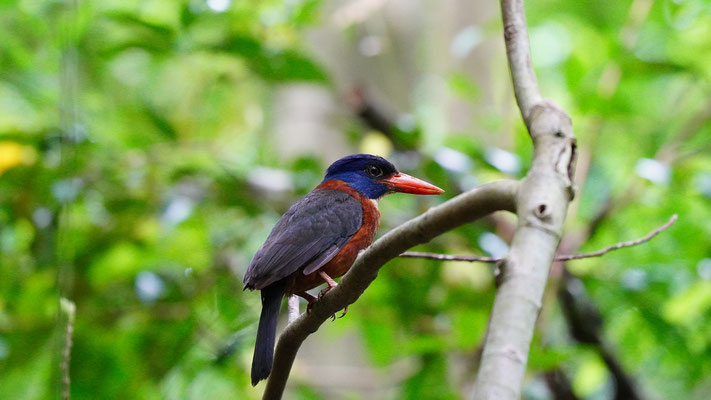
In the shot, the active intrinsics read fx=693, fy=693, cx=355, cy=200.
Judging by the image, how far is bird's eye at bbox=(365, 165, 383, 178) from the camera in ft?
4.83

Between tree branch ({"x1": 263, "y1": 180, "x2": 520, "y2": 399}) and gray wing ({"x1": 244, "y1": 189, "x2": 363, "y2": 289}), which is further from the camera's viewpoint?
gray wing ({"x1": 244, "y1": 189, "x2": 363, "y2": 289})

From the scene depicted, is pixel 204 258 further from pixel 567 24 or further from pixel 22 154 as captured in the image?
pixel 567 24

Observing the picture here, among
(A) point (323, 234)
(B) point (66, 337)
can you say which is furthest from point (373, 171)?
(B) point (66, 337)

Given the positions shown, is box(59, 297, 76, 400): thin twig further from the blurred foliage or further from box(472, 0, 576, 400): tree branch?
the blurred foliage

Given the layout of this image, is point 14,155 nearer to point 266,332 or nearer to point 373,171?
point 373,171

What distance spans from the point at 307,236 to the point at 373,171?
23cm

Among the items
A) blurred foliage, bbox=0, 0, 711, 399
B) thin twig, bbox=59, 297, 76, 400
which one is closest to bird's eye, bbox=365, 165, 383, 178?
thin twig, bbox=59, 297, 76, 400

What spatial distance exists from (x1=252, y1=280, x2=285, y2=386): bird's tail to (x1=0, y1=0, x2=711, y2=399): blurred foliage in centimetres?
176

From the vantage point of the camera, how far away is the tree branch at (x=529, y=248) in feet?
2.74

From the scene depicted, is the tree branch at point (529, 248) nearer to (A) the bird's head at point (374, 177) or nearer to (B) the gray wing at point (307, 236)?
(A) the bird's head at point (374, 177)

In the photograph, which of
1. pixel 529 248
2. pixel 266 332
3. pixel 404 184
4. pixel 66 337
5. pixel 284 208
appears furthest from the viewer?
pixel 284 208

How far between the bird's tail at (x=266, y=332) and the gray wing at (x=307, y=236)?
0.17 feet

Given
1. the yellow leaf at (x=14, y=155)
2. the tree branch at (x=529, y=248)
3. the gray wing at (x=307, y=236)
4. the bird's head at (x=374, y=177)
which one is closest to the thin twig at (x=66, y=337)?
the gray wing at (x=307, y=236)

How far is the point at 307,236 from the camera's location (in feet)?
4.46
